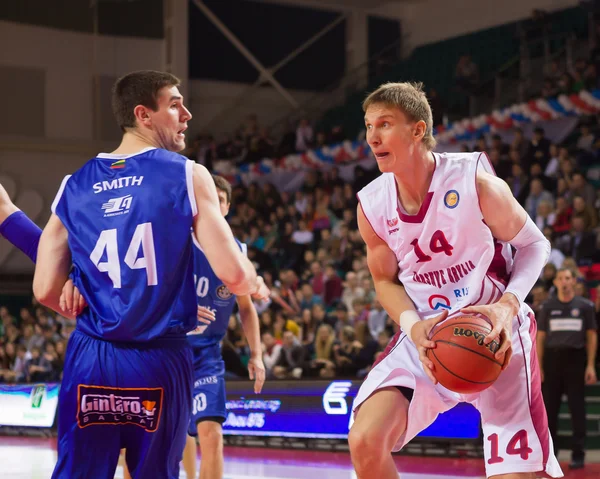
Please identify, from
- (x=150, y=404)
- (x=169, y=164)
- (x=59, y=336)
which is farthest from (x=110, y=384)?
(x=59, y=336)

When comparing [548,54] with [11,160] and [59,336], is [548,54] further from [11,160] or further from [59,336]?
[11,160]

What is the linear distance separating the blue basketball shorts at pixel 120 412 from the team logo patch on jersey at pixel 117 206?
472 millimetres

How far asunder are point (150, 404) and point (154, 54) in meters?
22.0

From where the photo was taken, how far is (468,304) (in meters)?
4.11

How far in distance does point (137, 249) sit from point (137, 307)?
207mm

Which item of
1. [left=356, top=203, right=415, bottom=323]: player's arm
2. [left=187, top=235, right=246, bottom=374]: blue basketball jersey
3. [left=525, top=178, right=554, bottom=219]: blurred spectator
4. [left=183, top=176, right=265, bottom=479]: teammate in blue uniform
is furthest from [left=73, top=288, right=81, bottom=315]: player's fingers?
[left=525, top=178, right=554, bottom=219]: blurred spectator

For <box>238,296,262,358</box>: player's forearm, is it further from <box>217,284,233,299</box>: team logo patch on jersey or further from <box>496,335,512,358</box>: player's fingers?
<box>496,335,512,358</box>: player's fingers

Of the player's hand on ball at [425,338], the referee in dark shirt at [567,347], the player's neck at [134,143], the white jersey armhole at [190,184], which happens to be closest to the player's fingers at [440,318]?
the player's hand on ball at [425,338]

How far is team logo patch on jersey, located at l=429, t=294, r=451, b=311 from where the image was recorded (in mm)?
4172

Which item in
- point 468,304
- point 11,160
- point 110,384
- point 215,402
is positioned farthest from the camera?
point 11,160

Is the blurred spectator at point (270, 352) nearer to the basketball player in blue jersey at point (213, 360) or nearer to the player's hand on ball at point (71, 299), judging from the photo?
the basketball player in blue jersey at point (213, 360)

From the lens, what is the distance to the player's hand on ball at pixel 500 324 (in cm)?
373

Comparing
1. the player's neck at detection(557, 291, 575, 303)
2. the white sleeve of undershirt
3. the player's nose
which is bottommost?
the white sleeve of undershirt

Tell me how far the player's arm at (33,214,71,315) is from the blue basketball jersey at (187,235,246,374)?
296 centimetres
